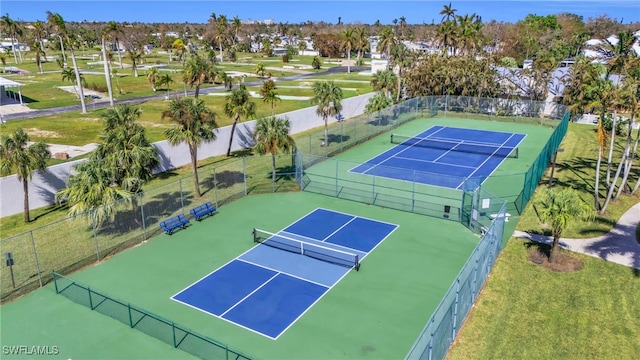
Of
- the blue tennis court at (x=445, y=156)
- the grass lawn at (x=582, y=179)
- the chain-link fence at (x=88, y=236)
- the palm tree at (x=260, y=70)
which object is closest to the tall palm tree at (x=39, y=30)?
the palm tree at (x=260, y=70)

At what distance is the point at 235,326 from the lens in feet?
50.3

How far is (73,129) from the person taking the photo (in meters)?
42.1

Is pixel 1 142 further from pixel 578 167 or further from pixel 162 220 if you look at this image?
pixel 578 167

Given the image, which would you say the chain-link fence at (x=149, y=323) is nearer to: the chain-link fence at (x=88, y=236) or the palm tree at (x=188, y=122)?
the chain-link fence at (x=88, y=236)

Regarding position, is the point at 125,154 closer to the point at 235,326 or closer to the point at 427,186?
the point at 235,326

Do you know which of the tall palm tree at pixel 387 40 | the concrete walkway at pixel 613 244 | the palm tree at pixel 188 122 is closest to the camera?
the concrete walkway at pixel 613 244

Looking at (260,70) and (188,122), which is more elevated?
(260,70)

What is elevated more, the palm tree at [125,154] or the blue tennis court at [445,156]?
the palm tree at [125,154]

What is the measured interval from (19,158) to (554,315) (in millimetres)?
24104

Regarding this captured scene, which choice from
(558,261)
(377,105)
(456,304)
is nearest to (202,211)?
(456,304)

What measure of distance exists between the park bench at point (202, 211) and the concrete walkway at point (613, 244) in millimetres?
15370

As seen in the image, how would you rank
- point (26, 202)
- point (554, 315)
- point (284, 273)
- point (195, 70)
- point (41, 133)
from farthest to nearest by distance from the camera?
point (41, 133) → point (195, 70) → point (26, 202) → point (284, 273) → point (554, 315)

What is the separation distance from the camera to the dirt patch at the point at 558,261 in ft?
62.4

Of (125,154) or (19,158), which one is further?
(19,158)
